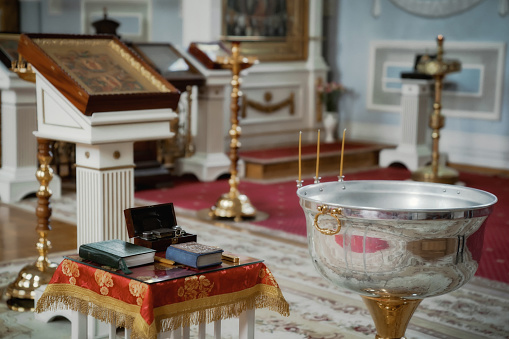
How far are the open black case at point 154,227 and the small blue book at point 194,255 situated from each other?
0.47 feet

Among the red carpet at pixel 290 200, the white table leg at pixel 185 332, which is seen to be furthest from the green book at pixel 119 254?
Answer: the red carpet at pixel 290 200

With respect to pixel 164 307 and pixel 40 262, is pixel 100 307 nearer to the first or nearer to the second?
pixel 164 307

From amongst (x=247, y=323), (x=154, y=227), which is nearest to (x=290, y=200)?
(x=154, y=227)

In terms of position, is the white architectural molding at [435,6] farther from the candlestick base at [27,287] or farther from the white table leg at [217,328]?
the white table leg at [217,328]

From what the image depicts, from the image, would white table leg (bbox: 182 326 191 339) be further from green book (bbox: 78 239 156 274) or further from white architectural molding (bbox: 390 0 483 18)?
white architectural molding (bbox: 390 0 483 18)

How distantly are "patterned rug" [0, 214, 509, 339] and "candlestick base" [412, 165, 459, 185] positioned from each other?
3576mm

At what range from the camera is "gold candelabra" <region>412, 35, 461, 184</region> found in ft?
28.5

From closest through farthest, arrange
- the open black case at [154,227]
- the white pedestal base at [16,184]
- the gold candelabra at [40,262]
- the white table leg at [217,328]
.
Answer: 1. the white table leg at [217,328]
2. the open black case at [154,227]
3. the gold candelabra at [40,262]
4. the white pedestal base at [16,184]

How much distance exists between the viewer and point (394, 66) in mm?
11211

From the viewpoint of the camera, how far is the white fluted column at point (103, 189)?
13.6 feet

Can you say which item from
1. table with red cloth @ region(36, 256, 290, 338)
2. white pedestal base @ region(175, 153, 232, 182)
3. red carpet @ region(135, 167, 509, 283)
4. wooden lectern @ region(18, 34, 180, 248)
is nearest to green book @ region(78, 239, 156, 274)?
table with red cloth @ region(36, 256, 290, 338)

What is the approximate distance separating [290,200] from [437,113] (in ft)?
6.27

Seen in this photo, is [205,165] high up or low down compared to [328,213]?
down

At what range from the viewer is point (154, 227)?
11.6ft
